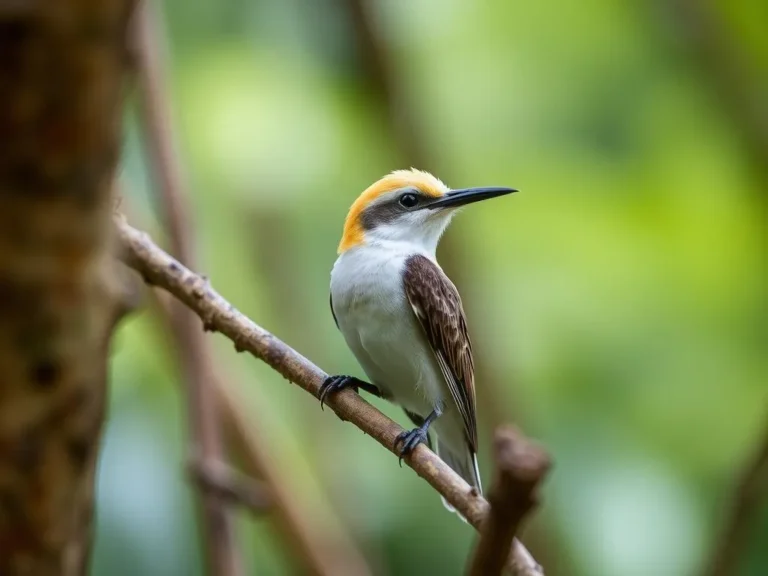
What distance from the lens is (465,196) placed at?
3.90 m

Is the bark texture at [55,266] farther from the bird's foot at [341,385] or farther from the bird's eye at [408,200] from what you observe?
the bird's eye at [408,200]

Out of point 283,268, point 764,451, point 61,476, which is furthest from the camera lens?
point 283,268

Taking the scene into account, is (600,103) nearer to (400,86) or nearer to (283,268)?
(400,86)

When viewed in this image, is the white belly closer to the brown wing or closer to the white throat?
the brown wing

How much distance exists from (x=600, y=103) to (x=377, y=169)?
42.0 inches

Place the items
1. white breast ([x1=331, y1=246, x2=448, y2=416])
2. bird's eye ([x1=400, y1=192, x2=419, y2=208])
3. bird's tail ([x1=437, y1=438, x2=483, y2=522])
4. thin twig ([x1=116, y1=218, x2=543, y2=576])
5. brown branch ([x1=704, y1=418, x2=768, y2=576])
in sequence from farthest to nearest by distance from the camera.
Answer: bird's eye ([x1=400, y1=192, x2=419, y2=208]), bird's tail ([x1=437, y1=438, x2=483, y2=522]), white breast ([x1=331, y1=246, x2=448, y2=416]), thin twig ([x1=116, y1=218, x2=543, y2=576]), brown branch ([x1=704, y1=418, x2=768, y2=576])

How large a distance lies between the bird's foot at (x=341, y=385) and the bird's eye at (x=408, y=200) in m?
0.86

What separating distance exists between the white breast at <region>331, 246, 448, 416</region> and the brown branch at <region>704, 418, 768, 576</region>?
2.00m

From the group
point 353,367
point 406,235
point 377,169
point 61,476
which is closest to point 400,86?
point 406,235

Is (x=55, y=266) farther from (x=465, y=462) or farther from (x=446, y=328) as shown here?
(x=465, y=462)

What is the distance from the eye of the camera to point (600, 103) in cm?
463

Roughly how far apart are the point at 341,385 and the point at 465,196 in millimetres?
1175

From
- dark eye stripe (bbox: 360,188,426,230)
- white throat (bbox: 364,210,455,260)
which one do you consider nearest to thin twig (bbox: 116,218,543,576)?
white throat (bbox: 364,210,455,260)

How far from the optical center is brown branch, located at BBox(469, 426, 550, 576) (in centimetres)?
96
